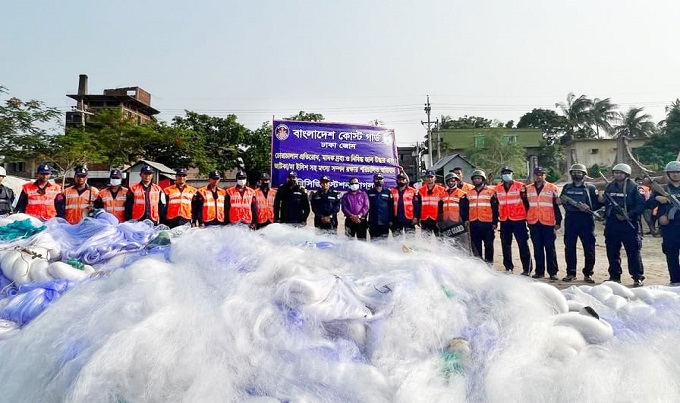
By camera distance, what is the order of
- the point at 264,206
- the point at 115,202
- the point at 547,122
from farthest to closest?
the point at 547,122
the point at 264,206
the point at 115,202

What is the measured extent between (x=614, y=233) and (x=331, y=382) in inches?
252

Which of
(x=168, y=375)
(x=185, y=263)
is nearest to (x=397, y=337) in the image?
(x=168, y=375)

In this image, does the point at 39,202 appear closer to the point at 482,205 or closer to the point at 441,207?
the point at 441,207

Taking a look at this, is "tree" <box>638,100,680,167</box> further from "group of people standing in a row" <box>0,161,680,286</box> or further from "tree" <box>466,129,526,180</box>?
"group of people standing in a row" <box>0,161,680,286</box>

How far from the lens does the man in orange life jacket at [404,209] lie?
8531 mm

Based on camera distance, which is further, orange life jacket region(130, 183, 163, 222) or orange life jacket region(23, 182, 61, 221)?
orange life jacket region(130, 183, 163, 222)

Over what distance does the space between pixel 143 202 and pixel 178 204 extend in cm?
55

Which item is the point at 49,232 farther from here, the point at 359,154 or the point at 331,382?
the point at 359,154

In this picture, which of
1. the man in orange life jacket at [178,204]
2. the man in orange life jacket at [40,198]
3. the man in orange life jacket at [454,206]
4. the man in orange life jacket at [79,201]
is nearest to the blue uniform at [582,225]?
the man in orange life jacket at [454,206]

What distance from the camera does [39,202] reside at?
7188 millimetres

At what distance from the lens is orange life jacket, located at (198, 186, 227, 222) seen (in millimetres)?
7922

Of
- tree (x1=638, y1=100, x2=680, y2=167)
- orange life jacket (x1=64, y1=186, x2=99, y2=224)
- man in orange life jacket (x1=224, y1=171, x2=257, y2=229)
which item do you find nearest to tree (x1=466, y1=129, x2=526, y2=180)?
tree (x1=638, y1=100, x2=680, y2=167)

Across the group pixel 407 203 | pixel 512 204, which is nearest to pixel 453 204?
pixel 407 203

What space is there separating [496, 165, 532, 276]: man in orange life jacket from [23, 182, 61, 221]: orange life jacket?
7526 mm
